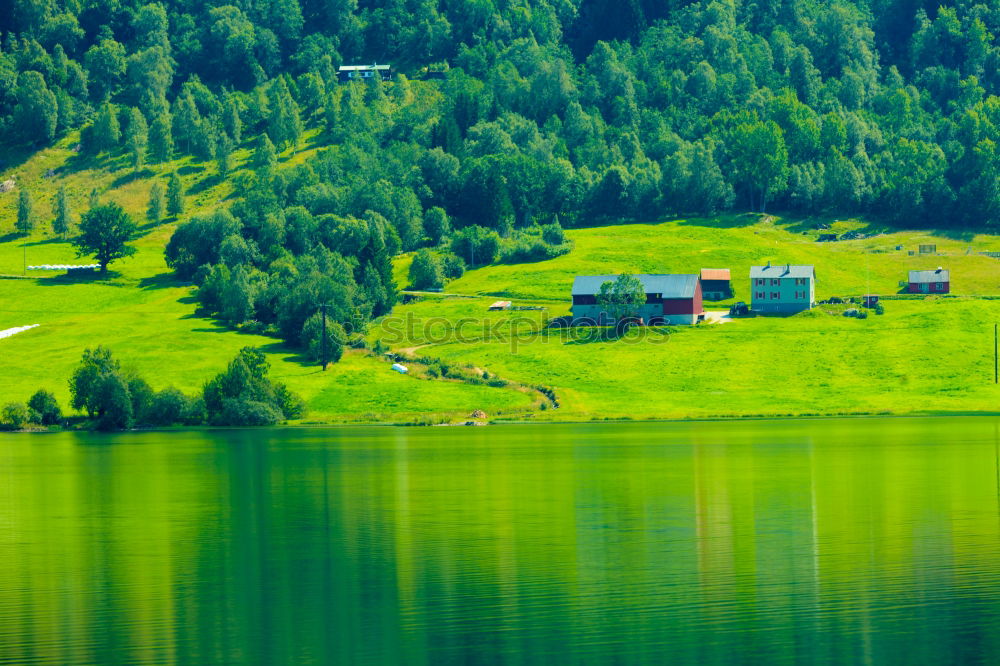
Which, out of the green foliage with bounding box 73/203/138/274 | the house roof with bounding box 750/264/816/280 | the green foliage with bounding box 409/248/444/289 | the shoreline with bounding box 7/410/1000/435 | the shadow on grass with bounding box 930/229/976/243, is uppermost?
the green foliage with bounding box 73/203/138/274

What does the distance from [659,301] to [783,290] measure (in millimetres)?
15870

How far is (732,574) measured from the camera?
38812mm

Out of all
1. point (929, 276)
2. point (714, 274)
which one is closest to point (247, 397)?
point (714, 274)

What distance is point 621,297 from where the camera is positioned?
139 metres

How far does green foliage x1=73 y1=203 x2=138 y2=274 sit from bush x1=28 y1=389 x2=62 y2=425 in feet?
215

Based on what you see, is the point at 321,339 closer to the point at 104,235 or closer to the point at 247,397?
the point at 247,397

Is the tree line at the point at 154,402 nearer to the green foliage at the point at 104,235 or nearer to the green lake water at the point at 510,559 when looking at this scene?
the green lake water at the point at 510,559

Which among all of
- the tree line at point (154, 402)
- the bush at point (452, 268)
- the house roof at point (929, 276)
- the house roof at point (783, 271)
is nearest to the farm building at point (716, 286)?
the house roof at point (783, 271)

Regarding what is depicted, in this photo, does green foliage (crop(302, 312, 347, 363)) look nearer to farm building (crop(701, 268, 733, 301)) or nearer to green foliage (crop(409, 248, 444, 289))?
green foliage (crop(409, 248, 444, 289))

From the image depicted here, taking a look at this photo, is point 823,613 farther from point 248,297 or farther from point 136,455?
point 248,297

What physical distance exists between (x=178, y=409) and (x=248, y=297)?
33362mm

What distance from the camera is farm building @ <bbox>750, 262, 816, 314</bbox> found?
145m

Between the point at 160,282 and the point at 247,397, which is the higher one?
the point at 160,282

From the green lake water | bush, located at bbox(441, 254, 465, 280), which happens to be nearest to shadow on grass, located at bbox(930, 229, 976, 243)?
bush, located at bbox(441, 254, 465, 280)
